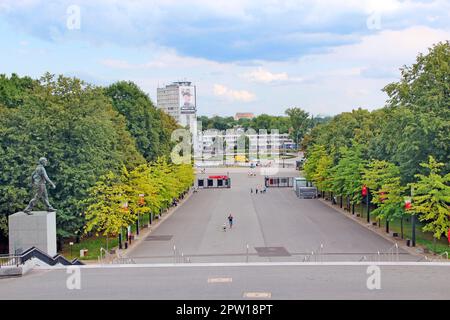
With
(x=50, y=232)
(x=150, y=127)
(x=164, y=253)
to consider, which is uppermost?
(x=150, y=127)

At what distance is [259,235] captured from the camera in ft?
137

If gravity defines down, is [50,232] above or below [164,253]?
above

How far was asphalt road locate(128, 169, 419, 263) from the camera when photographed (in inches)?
1345

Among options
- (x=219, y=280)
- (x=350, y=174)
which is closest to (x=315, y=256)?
(x=219, y=280)

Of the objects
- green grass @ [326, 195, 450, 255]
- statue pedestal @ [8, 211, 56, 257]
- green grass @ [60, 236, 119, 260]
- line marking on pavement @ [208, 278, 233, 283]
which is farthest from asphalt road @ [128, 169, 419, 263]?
line marking on pavement @ [208, 278, 233, 283]

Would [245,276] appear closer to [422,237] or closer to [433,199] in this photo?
[433,199]

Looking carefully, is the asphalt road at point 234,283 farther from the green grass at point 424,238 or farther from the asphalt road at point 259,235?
the green grass at point 424,238

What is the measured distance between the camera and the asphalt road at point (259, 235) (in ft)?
112

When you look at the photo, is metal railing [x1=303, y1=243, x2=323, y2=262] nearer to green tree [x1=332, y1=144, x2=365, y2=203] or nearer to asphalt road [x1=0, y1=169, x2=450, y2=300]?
asphalt road [x1=0, y1=169, x2=450, y2=300]

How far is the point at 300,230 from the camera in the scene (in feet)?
144

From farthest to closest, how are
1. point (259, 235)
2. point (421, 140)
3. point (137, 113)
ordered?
point (137, 113) < point (259, 235) < point (421, 140)
